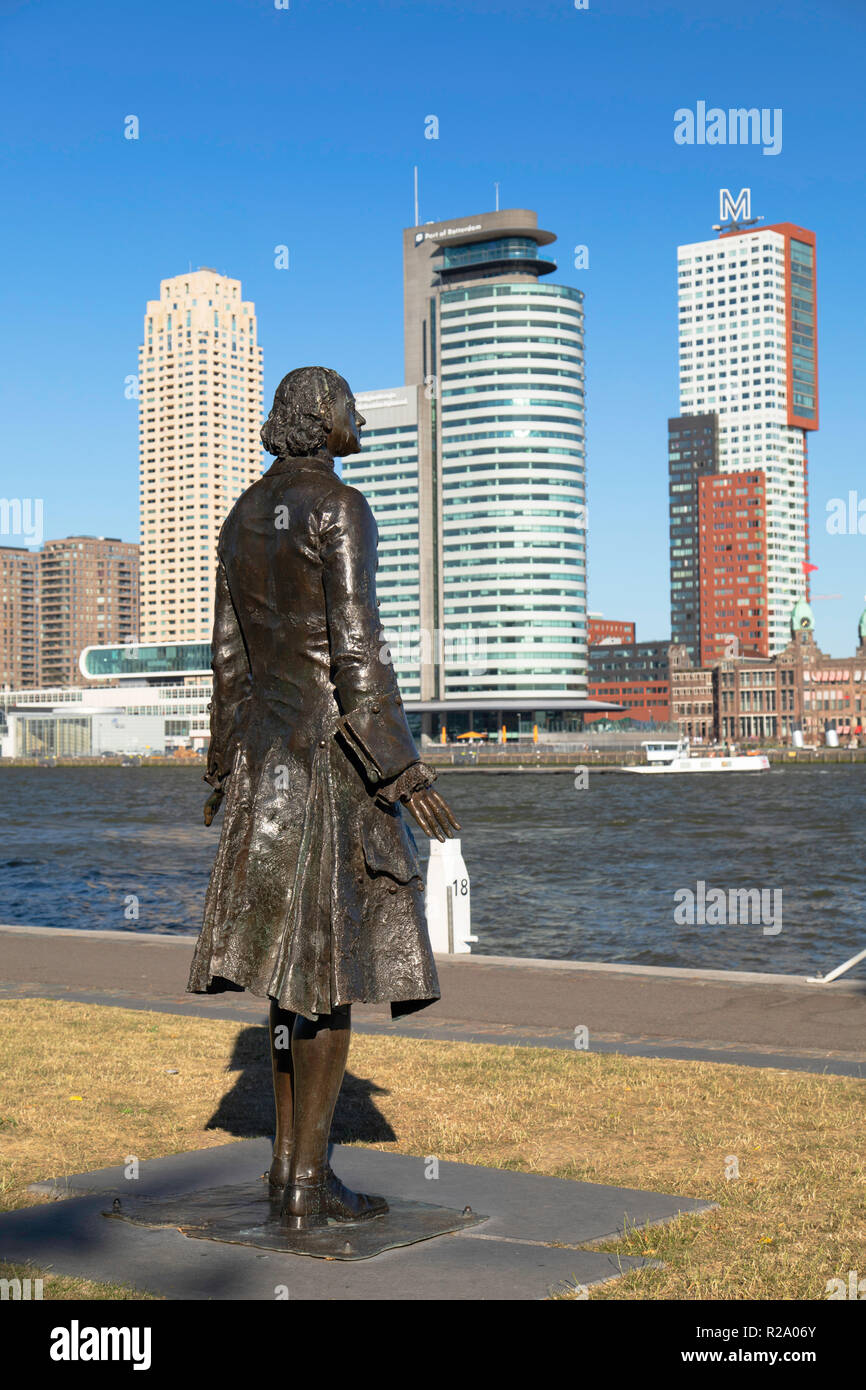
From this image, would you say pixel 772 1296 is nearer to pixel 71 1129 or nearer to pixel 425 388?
pixel 71 1129

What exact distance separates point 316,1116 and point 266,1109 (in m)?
2.51

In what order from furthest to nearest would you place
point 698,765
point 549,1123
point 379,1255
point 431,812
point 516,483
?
point 516,483
point 698,765
point 549,1123
point 431,812
point 379,1255

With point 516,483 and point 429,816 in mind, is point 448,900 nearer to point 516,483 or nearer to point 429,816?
point 429,816

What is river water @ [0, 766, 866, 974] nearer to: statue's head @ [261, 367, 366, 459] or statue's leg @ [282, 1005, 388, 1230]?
statue's leg @ [282, 1005, 388, 1230]

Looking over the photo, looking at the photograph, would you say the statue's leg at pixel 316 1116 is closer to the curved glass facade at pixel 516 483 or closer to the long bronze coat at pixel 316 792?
the long bronze coat at pixel 316 792

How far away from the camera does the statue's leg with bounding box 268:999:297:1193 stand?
19.0 feet

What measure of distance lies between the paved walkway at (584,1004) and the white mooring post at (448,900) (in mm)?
704

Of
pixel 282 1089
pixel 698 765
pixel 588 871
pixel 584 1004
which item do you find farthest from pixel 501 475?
pixel 282 1089

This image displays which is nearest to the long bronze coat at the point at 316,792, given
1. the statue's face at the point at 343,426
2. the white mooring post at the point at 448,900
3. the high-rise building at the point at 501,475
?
the statue's face at the point at 343,426

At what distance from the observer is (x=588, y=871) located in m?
37.2

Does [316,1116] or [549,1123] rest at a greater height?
[316,1116]

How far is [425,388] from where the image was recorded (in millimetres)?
185875

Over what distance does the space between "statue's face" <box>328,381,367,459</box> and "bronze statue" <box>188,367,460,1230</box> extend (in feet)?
0.63
